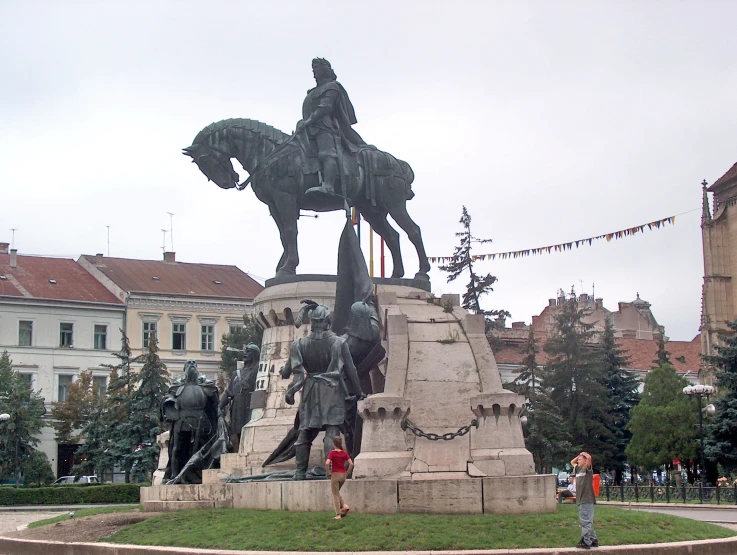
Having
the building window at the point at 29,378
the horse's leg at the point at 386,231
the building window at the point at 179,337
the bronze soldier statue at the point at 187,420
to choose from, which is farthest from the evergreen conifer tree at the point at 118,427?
the bronze soldier statue at the point at 187,420

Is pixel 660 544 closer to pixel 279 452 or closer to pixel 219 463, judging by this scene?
pixel 279 452

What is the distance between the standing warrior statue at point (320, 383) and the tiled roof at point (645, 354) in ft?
176

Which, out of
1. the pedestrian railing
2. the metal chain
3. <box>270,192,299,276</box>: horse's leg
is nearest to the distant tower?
the pedestrian railing

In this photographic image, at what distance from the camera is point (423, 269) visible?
22.8m

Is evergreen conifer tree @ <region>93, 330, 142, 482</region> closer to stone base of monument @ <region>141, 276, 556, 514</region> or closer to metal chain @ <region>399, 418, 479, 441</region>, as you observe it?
stone base of monument @ <region>141, 276, 556, 514</region>

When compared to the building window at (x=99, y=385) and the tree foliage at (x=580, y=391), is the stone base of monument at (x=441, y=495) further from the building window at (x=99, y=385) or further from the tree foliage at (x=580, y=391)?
the building window at (x=99, y=385)

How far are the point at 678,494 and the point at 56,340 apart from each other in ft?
149

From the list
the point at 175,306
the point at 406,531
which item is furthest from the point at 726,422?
the point at 175,306

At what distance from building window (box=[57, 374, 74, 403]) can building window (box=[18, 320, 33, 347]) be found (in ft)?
9.58

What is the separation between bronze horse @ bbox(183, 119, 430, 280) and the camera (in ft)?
72.5

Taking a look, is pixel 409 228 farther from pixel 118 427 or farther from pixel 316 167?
pixel 118 427

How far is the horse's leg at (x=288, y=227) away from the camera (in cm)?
Answer: 2203

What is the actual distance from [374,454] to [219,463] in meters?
5.00

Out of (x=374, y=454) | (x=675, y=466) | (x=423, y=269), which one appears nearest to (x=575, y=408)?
(x=675, y=466)
